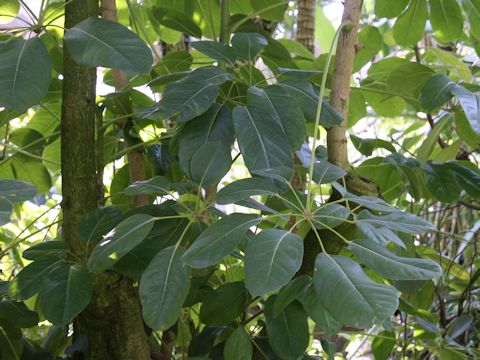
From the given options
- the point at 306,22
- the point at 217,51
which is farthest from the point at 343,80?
the point at 306,22

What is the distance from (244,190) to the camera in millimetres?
783

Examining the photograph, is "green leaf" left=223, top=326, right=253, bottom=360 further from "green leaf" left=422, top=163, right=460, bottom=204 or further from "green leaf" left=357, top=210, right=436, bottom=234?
"green leaf" left=422, top=163, right=460, bottom=204

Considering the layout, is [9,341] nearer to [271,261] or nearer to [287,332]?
[287,332]

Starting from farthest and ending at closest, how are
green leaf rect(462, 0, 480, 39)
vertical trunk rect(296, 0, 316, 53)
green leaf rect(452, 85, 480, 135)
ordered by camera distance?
vertical trunk rect(296, 0, 316, 53) → green leaf rect(462, 0, 480, 39) → green leaf rect(452, 85, 480, 135)

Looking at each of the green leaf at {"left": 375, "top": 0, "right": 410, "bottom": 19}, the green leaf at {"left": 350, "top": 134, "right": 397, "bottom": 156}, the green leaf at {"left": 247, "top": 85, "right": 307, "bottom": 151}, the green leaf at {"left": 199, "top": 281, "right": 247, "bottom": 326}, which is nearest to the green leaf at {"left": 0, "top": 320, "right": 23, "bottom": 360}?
the green leaf at {"left": 199, "top": 281, "right": 247, "bottom": 326}

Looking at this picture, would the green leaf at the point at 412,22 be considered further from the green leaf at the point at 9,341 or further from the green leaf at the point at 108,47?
the green leaf at the point at 9,341

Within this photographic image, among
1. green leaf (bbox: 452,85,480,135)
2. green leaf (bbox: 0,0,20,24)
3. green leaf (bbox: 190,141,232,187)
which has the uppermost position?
green leaf (bbox: 0,0,20,24)

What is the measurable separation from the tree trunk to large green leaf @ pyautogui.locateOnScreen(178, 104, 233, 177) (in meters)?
0.15

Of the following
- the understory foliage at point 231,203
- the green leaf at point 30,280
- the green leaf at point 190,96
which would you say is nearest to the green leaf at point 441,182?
the understory foliage at point 231,203

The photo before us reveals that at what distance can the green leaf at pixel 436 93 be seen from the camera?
1.05m

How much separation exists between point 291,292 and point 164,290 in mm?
173

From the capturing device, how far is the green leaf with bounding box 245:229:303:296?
0.62 meters

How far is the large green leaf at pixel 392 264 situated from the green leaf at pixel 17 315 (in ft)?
1.81

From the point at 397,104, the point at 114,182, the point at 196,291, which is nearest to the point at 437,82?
the point at 397,104
